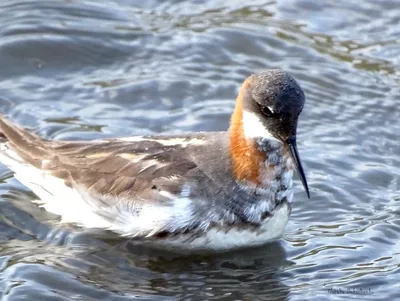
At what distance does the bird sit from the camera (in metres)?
8.21

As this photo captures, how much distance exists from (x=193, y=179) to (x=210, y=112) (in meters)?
2.47

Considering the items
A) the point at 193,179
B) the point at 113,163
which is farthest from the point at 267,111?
the point at 113,163

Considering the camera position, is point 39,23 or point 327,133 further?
point 39,23

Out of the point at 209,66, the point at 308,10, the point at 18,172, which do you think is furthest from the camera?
the point at 308,10

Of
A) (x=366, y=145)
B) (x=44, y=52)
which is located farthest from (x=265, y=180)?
(x=44, y=52)

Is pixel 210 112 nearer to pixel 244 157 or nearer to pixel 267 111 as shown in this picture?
pixel 244 157

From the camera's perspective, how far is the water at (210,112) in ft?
26.7

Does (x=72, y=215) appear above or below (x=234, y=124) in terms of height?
below

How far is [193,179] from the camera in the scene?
8.34 m

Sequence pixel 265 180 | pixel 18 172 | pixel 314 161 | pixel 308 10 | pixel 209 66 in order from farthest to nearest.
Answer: pixel 308 10
pixel 209 66
pixel 314 161
pixel 18 172
pixel 265 180

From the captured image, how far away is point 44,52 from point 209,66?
184cm

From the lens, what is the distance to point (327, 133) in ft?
34.4

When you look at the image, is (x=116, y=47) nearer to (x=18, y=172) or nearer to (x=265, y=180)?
(x=18, y=172)

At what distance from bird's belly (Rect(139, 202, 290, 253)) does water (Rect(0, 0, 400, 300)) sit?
0.16 meters
